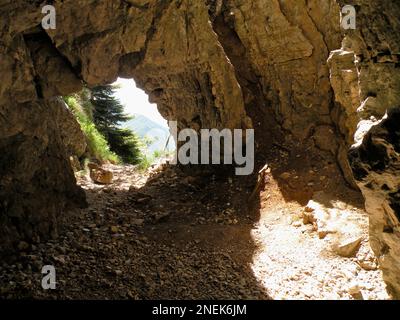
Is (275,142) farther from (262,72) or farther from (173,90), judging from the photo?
(173,90)

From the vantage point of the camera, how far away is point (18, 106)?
5.60 m

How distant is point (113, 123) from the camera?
19.6 meters

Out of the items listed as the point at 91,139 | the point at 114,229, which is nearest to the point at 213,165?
the point at 114,229

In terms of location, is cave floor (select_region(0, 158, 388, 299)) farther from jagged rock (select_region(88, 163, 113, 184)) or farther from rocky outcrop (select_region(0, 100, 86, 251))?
jagged rock (select_region(88, 163, 113, 184))

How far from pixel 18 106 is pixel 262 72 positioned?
6.87m

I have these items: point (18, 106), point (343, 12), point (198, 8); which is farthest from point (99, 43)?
point (343, 12)

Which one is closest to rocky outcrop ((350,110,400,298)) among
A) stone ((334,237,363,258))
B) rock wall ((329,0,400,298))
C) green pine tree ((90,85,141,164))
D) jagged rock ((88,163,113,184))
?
rock wall ((329,0,400,298))

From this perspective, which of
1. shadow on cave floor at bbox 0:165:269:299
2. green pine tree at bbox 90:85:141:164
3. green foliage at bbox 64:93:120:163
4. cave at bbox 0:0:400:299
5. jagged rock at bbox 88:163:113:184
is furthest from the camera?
green pine tree at bbox 90:85:141:164

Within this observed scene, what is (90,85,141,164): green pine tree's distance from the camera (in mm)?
18469

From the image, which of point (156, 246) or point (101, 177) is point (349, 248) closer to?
Result: point (156, 246)

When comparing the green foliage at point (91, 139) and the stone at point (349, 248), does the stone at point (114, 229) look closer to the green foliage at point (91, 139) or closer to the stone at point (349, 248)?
the stone at point (349, 248)

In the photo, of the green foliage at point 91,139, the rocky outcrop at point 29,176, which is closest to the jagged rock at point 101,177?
the rocky outcrop at point 29,176

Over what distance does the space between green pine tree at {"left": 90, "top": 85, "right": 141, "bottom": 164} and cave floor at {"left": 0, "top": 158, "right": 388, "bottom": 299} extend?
962 centimetres
